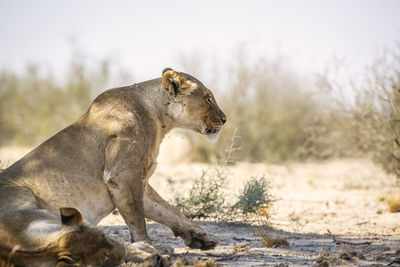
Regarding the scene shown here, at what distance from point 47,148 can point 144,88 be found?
49.4 inches

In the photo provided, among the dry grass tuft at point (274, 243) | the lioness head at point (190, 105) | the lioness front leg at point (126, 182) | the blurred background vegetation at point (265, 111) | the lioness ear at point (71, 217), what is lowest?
the dry grass tuft at point (274, 243)

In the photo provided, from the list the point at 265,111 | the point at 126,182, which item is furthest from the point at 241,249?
the point at 265,111

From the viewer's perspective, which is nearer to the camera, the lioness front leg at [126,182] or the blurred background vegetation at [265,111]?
the lioness front leg at [126,182]

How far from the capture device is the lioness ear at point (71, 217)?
3033mm

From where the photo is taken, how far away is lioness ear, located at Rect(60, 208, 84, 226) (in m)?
3.03

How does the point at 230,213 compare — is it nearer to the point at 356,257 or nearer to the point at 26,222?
the point at 356,257

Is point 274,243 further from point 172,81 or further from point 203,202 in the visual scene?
point 172,81

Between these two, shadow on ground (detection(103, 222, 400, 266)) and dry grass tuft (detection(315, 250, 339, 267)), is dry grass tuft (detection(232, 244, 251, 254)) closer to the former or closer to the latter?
shadow on ground (detection(103, 222, 400, 266))

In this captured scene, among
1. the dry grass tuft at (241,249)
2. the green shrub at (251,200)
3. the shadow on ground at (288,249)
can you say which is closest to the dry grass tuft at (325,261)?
the shadow on ground at (288,249)

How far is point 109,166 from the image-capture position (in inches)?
167

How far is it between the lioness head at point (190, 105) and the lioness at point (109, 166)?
11 millimetres

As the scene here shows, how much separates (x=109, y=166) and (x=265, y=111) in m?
14.8

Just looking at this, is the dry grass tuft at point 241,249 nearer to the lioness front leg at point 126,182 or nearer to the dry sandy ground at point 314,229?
the dry sandy ground at point 314,229

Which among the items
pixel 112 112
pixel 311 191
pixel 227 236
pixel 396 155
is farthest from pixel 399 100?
pixel 112 112
